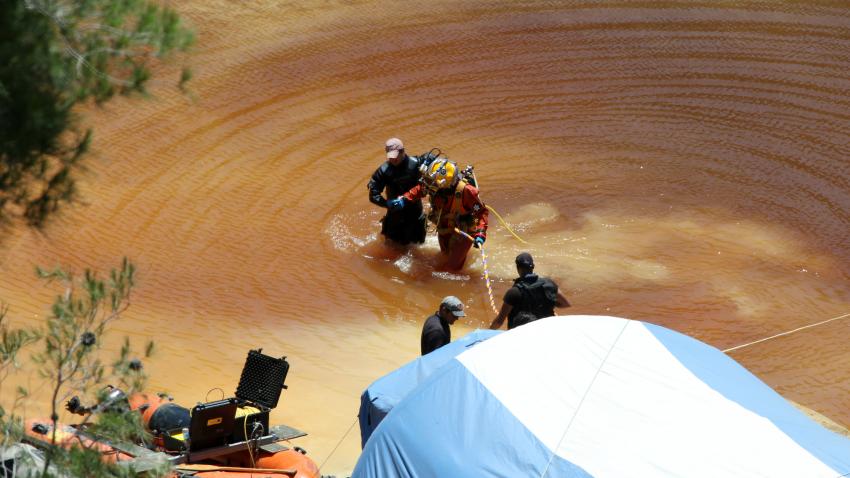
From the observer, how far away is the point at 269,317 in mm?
11250

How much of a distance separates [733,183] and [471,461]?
385 inches

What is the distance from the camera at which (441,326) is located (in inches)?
334

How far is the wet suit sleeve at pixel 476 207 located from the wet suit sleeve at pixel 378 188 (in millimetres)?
963

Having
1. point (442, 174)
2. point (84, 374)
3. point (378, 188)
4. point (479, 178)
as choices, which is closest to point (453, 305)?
point (442, 174)

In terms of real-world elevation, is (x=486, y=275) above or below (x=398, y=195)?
below

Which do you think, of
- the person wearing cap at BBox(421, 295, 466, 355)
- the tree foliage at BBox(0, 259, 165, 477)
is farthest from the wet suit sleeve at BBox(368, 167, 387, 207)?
the tree foliage at BBox(0, 259, 165, 477)

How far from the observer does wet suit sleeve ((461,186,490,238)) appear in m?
11.7

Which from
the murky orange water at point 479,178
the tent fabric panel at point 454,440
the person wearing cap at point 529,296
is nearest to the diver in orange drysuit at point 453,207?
the murky orange water at point 479,178

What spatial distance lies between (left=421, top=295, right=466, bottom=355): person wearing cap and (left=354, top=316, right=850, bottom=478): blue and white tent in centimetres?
93

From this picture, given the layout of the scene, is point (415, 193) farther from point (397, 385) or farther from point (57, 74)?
point (57, 74)

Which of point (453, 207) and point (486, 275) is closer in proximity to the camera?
point (486, 275)

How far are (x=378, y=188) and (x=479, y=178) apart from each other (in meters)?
2.90

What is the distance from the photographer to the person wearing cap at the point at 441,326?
842cm

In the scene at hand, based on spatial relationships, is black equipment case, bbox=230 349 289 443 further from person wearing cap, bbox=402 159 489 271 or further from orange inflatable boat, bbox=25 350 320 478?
person wearing cap, bbox=402 159 489 271
